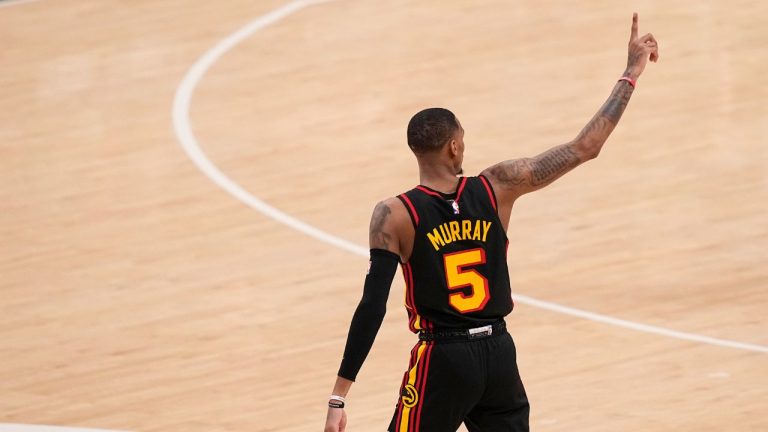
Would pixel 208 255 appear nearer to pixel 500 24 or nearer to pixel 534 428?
pixel 534 428

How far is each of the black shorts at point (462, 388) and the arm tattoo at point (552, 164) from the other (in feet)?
2.10

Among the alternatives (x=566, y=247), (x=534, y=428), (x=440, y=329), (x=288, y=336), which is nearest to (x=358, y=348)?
(x=440, y=329)

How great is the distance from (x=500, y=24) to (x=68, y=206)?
6330 mm

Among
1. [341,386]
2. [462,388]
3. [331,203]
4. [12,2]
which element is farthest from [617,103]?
[12,2]

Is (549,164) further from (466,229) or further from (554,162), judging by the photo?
(466,229)

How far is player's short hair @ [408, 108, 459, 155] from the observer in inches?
236

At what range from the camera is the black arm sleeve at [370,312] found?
5.83 m

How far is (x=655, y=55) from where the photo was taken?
6379mm

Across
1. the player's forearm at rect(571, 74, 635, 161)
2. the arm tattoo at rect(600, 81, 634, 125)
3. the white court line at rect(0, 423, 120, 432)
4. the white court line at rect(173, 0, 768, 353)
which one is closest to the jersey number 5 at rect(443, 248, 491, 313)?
the player's forearm at rect(571, 74, 635, 161)

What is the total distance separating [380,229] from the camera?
5.94 meters

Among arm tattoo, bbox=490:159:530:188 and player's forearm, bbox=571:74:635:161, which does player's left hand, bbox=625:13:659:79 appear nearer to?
player's forearm, bbox=571:74:635:161

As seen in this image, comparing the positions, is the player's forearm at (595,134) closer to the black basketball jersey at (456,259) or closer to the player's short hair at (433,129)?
the black basketball jersey at (456,259)

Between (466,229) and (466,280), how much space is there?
0.20 meters

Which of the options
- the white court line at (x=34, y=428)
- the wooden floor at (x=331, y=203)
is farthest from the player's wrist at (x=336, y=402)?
the white court line at (x=34, y=428)
